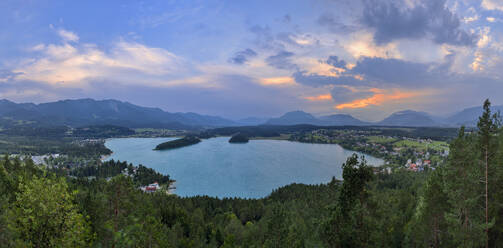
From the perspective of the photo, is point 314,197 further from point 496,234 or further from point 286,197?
point 496,234

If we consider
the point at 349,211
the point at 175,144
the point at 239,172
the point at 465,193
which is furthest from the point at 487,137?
the point at 175,144

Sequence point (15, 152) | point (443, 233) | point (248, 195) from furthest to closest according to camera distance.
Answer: point (15, 152) < point (248, 195) < point (443, 233)

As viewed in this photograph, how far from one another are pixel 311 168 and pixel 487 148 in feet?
276

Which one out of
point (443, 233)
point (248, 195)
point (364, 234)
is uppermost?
point (364, 234)

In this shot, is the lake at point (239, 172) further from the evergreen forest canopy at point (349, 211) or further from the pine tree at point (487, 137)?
the pine tree at point (487, 137)

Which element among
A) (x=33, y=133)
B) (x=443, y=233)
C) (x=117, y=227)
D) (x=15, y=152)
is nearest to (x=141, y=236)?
(x=117, y=227)

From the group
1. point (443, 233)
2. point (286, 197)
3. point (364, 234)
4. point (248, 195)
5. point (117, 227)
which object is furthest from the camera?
point (248, 195)

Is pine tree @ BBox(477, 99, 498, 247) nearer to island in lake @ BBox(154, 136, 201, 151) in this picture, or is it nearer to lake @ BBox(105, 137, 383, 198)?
lake @ BBox(105, 137, 383, 198)

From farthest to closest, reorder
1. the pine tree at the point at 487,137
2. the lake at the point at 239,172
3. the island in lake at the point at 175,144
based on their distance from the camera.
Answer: the island in lake at the point at 175,144 < the lake at the point at 239,172 < the pine tree at the point at 487,137

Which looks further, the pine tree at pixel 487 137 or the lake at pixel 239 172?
the lake at pixel 239 172

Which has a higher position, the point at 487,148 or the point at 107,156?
the point at 487,148

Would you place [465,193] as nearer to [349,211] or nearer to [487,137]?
[487,137]

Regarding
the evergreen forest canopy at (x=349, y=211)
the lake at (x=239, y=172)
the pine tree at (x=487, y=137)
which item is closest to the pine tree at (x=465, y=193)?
the evergreen forest canopy at (x=349, y=211)

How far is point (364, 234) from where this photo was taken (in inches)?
374
